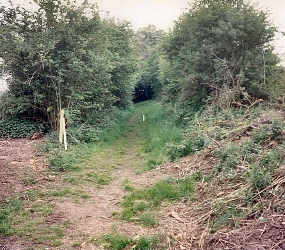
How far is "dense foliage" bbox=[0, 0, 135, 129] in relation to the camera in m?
12.0

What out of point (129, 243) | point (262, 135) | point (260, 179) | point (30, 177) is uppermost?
point (262, 135)

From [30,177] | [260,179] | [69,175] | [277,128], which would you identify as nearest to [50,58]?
[69,175]

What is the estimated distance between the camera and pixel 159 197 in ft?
20.2

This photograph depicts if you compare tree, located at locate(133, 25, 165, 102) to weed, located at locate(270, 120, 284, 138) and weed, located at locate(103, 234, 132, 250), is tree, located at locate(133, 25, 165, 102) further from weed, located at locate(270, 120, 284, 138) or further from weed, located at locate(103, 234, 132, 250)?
weed, located at locate(103, 234, 132, 250)

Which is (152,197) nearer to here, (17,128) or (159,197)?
(159,197)

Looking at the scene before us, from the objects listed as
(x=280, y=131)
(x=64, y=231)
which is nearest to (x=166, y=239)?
(x=64, y=231)

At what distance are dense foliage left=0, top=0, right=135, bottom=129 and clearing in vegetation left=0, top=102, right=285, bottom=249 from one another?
4.03 meters

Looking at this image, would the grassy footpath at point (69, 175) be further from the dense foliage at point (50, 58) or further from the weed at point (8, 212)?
the dense foliage at point (50, 58)

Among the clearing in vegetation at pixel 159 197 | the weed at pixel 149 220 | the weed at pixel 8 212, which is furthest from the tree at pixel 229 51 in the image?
the weed at pixel 8 212

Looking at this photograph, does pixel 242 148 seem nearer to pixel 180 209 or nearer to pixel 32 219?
pixel 180 209

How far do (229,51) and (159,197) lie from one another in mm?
8782

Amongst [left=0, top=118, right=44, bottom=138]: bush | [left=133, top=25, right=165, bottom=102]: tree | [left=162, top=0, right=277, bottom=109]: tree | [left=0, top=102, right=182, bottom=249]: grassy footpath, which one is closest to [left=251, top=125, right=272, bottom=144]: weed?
[left=0, top=102, right=182, bottom=249]: grassy footpath

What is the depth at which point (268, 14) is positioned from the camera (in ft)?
41.3

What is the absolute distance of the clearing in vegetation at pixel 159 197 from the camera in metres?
4.39
